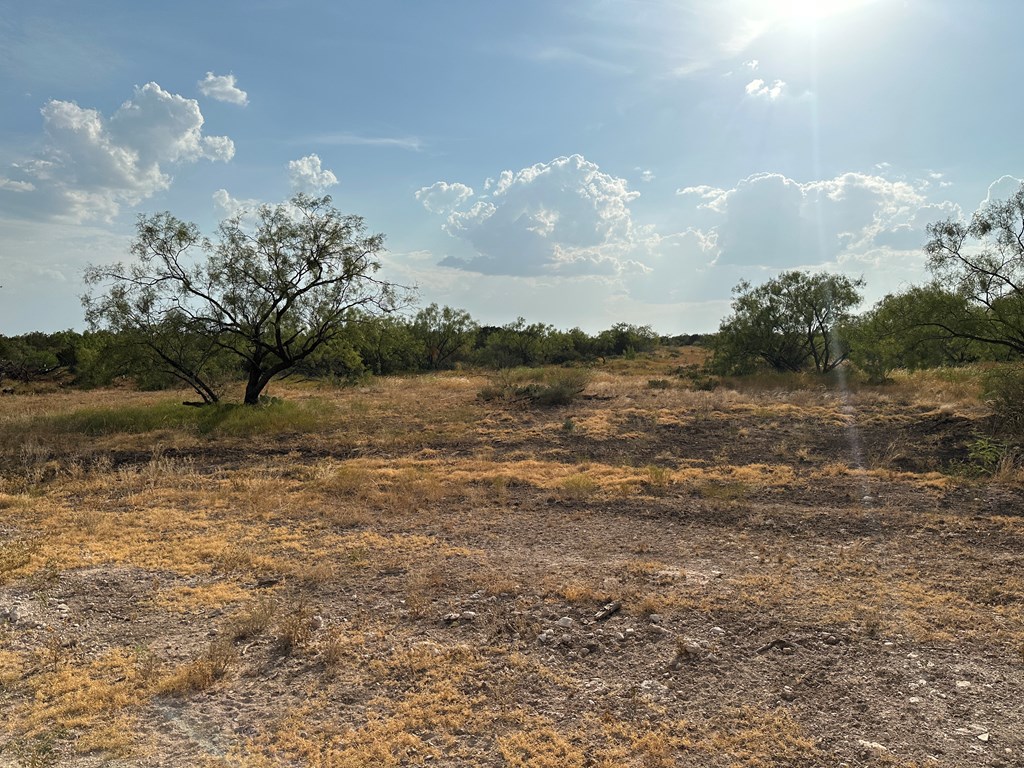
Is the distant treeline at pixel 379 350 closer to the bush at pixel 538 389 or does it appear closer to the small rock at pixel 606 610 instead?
the bush at pixel 538 389

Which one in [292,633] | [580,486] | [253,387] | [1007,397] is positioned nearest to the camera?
[292,633]

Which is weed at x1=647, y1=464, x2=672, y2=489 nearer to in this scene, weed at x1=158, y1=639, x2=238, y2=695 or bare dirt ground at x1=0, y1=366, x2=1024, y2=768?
bare dirt ground at x1=0, y1=366, x2=1024, y2=768

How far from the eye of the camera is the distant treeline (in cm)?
1905

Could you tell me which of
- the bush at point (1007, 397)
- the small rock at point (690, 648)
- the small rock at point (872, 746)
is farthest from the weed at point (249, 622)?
the bush at point (1007, 397)

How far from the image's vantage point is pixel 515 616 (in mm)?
5145

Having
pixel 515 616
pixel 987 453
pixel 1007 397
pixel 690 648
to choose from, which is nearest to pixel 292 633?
pixel 515 616

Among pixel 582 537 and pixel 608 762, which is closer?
pixel 608 762

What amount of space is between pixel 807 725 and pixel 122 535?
7.57 meters

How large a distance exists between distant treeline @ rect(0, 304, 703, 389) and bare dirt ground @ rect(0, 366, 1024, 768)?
8706mm

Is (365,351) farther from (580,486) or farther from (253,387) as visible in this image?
(580,486)

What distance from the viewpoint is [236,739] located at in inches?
139

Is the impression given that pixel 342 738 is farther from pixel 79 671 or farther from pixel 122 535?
pixel 122 535

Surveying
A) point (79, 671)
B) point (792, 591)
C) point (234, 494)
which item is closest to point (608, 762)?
point (792, 591)

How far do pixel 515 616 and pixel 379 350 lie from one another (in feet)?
76.8
